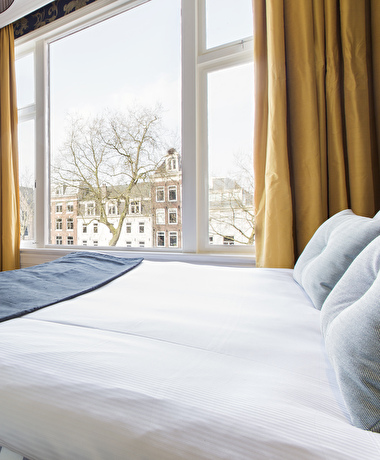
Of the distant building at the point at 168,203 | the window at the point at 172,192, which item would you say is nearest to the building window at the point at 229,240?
the distant building at the point at 168,203

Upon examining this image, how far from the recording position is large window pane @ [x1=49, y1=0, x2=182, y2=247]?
2.39 meters

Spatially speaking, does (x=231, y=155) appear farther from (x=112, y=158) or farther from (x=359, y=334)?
(x=359, y=334)

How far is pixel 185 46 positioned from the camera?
2.22m

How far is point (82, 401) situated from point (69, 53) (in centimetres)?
324

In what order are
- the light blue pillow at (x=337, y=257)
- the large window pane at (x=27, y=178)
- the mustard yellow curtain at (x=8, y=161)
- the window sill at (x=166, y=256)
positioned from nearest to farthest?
1. the light blue pillow at (x=337, y=257)
2. the window sill at (x=166, y=256)
3. the mustard yellow curtain at (x=8, y=161)
4. the large window pane at (x=27, y=178)

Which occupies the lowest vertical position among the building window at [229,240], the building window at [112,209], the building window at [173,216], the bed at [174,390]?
the bed at [174,390]

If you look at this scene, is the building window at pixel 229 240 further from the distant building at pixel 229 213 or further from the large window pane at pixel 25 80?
the large window pane at pixel 25 80

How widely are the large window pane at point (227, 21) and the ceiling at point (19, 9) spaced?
1.55m

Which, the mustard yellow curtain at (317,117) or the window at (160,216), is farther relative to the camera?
the window at (160,216)

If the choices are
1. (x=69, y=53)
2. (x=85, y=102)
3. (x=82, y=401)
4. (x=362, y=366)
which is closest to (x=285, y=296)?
(x=362, y=366)

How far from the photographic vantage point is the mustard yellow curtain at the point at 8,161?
2855 mm

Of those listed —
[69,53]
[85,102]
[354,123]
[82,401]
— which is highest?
[69,53]

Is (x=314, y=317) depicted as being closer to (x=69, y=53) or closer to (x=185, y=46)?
(x=185, y=46)

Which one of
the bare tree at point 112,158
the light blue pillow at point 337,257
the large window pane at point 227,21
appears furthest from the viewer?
the bare tree at point 112,158
